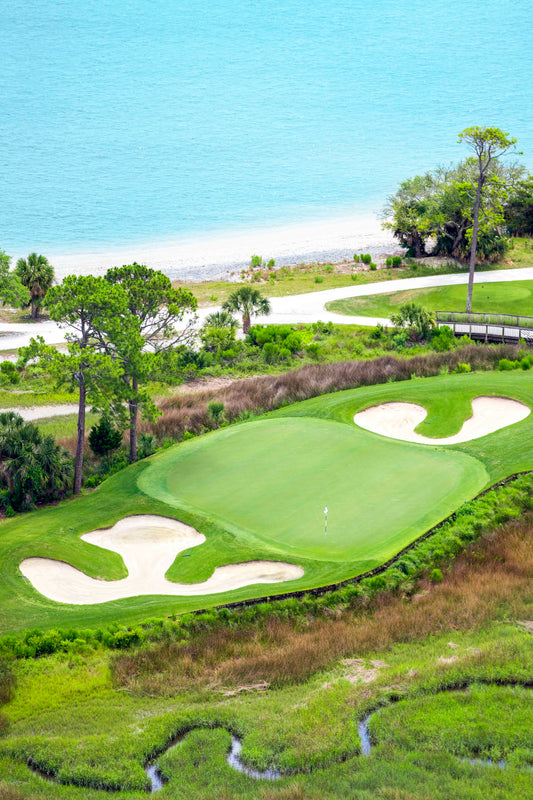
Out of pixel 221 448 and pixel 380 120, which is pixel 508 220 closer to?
pixel 221 448

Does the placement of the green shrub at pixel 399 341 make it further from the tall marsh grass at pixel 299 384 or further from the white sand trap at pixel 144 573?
the white sand trap at pixel 144 573

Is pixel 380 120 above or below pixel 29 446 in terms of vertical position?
above

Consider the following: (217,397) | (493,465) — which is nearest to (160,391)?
(217,397)

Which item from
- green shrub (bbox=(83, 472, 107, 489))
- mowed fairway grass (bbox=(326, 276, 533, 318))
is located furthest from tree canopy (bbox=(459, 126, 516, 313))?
green shrub (bbox=(83, 472, 107, 489))

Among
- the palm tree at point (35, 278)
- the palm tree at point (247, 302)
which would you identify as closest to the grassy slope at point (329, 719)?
the palm tree at point (247, 302)

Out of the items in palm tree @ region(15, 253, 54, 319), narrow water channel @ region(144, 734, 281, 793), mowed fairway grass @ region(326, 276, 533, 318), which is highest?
palm tree @ region(15, 253, 54, 319)

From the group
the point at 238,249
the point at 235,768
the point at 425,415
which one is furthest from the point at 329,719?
the point at 238,249

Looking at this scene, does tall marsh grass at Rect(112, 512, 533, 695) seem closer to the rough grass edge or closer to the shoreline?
the rough grass edge
